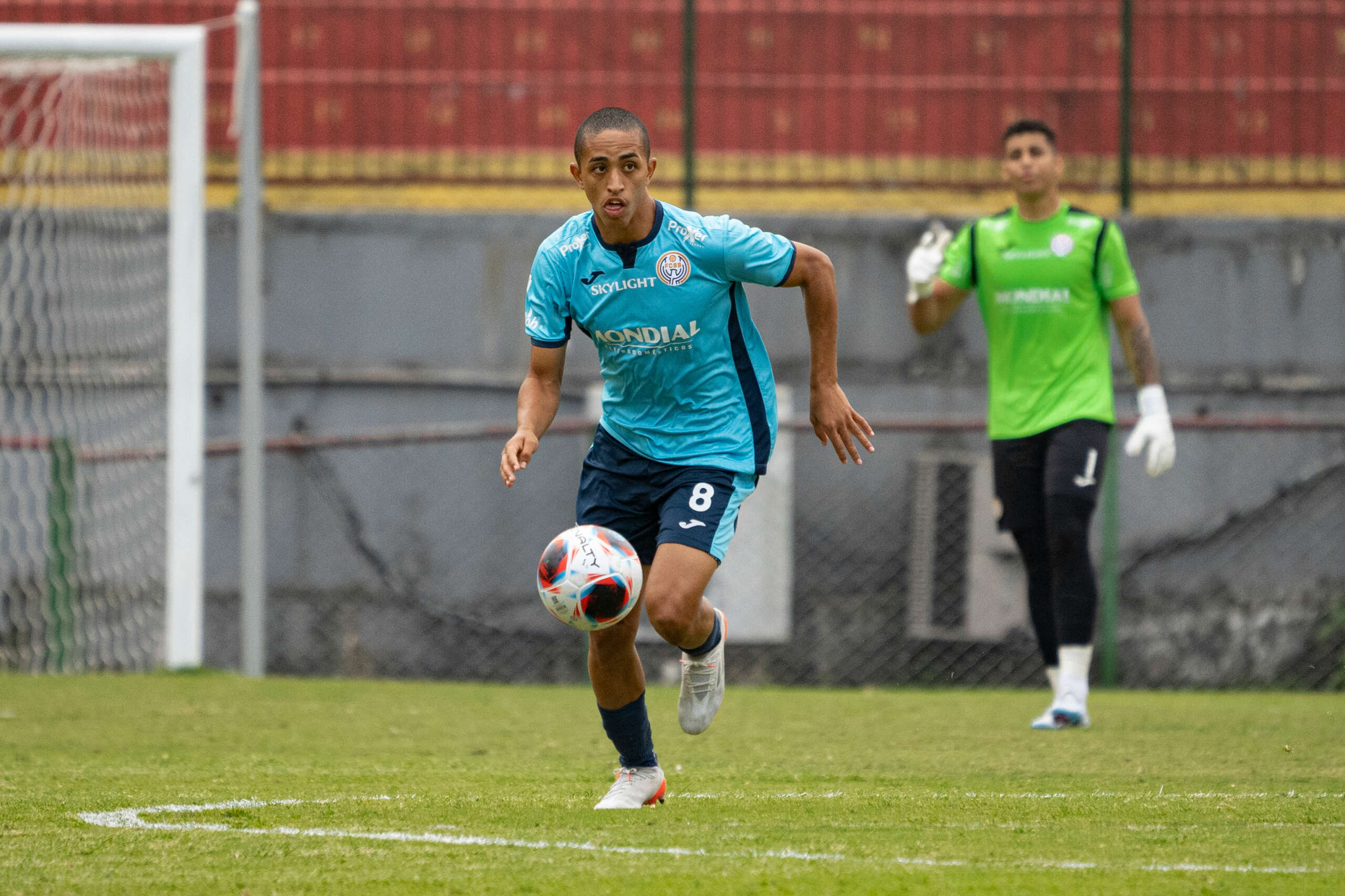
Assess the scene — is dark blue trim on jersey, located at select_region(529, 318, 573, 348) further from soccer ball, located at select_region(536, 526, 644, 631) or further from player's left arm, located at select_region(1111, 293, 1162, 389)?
player's left arm, located at select_region(1111, 293, 1162, 389)

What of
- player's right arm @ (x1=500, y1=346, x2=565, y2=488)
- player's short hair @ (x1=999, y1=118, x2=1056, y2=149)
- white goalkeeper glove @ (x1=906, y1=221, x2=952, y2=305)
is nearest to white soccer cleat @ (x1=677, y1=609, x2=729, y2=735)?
player's right arm @ (x1=500, y1=346, x2=565, y2=488)

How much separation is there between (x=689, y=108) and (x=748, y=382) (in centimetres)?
618

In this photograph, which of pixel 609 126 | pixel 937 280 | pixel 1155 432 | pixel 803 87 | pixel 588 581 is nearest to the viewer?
pixel 588 581

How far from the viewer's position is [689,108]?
10.3 m

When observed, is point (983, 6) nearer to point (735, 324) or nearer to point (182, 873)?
point (735, 324)

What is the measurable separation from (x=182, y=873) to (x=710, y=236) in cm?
205

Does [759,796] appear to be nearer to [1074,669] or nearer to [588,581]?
[588,581]

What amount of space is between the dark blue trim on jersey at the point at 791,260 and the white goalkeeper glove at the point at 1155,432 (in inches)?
105

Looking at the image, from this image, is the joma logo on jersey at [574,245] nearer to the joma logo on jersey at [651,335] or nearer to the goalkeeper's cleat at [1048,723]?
the joma logo on jersey at [651,335]

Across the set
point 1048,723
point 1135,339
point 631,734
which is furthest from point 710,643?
point 1135,339

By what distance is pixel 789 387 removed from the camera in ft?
31.8

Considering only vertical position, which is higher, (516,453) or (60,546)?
(516,453)

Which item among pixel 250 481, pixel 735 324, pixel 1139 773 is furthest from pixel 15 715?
pixel 1139 773

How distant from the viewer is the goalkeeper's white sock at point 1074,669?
21.0ft
